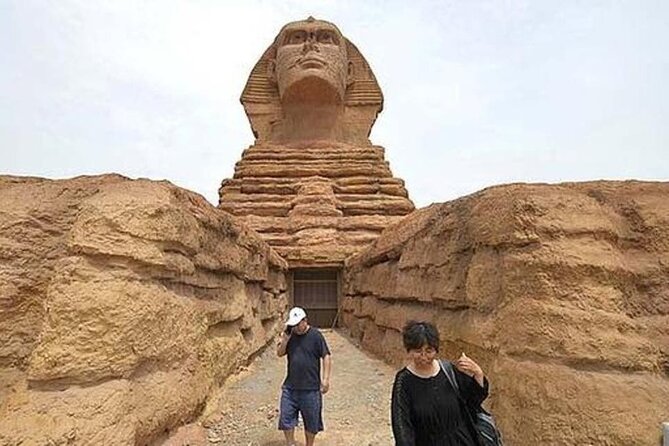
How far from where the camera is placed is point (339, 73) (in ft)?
51.1

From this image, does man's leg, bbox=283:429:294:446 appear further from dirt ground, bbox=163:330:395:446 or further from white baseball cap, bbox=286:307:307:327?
white baseball cap, bbox=286:307:307:327

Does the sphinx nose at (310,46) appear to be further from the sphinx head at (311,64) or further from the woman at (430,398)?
the woman at (430,398)

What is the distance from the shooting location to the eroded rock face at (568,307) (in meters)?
3.12

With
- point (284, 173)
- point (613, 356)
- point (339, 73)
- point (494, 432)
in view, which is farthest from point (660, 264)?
point (339, 73)

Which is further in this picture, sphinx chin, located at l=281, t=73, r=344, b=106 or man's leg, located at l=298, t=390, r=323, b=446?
sphinx chin, located at l=281, t=73, r=344, b=106

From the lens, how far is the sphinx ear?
1666 centimetres

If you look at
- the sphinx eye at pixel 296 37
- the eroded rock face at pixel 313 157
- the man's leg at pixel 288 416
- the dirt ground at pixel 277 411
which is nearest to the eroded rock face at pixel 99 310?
the dirt ground at pixel 277 411

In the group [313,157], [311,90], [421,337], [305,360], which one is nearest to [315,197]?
[313,157]

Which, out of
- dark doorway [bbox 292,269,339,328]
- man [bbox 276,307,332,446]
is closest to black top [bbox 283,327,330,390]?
man [bbox 276,307,332,446]

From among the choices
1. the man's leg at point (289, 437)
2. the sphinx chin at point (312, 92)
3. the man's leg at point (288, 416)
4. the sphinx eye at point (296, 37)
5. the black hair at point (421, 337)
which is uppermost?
the sphinx eye at point (296, 37)

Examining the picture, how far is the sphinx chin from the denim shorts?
12.0m

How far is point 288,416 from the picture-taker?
412 cm

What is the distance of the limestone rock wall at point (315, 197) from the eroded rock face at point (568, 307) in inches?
276

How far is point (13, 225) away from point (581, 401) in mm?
3901
